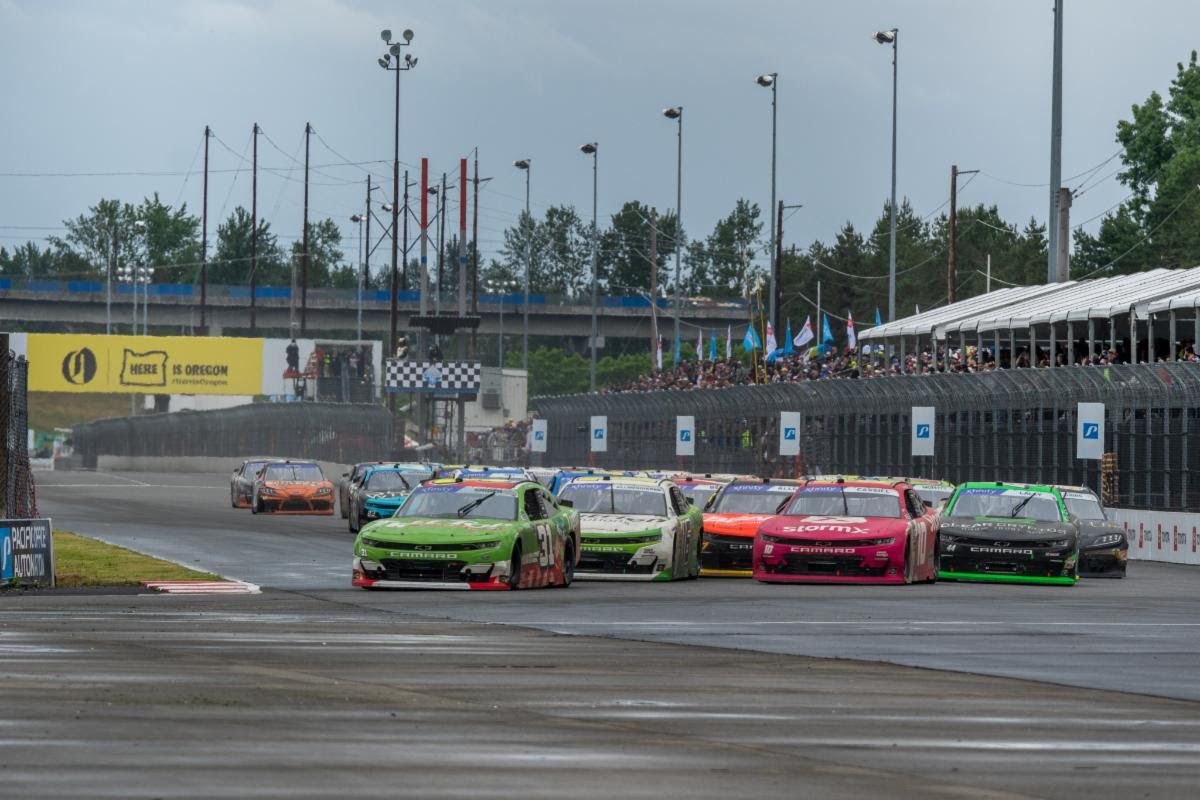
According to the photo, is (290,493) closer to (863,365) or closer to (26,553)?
(863,365)

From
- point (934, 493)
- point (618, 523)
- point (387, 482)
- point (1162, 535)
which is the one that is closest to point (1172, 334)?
point (1162, 535)

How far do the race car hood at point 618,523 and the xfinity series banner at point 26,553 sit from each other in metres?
6.16

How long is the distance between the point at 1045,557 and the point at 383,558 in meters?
8.39

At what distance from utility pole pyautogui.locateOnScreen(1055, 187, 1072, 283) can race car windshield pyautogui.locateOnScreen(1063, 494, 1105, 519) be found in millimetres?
19933

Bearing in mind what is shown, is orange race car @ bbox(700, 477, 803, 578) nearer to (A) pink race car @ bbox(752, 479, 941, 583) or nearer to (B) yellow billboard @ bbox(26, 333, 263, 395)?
(A) pink race car @ bbox(752, 479, 941, 583)

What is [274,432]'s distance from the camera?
8038 cm

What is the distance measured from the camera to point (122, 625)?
17.7m

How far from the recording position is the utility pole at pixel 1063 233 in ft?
168

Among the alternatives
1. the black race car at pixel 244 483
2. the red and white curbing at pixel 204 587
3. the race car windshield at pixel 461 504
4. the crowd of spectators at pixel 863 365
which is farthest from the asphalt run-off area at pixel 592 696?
the black race car at pixel 244 483

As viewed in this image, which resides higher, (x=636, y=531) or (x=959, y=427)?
(x=959, y=427)

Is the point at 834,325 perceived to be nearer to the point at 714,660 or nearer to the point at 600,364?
the point at 600,364

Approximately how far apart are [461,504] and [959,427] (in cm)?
1957

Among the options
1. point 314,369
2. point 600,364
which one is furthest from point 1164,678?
point 600,364

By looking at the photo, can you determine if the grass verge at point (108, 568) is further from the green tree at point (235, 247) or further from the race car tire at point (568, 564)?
the green tree at point (235, 247)
